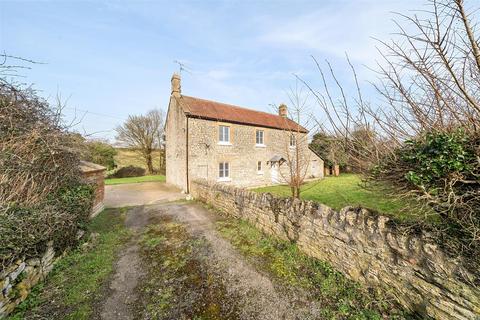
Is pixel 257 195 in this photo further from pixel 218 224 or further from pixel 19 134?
pixel 19 134

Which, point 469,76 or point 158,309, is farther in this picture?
point 158,309

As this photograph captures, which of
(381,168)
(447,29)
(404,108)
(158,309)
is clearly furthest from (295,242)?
(447,29)

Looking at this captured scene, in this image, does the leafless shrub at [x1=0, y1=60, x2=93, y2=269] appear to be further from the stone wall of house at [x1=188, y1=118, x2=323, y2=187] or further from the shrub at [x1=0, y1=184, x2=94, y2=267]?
the stone wall of house at [x1=188, y1=118, x2=323, y2=187]

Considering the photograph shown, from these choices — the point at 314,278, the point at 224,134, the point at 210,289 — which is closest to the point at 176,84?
the point at 224,134

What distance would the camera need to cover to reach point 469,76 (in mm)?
2486

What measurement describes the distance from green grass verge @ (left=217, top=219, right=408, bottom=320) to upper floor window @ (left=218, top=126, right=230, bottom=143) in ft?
32.8

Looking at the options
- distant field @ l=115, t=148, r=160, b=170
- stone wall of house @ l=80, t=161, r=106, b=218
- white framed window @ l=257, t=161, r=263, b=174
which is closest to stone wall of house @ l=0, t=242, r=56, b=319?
stone wall of house @ l=80, t=161, r=106, b=218

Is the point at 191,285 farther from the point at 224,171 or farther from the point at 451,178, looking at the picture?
the point at 224,171

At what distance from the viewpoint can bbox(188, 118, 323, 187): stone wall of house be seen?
14.2 metres

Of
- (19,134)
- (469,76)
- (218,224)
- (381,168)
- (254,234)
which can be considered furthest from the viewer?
(218,224)

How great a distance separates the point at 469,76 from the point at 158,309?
583 cm

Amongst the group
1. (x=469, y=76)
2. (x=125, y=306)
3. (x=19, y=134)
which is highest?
(x=469, y=76)

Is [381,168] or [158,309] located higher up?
[381,168]

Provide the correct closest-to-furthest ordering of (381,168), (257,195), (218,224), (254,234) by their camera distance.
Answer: (381,168), (254,234), (257,195), (218,224)
